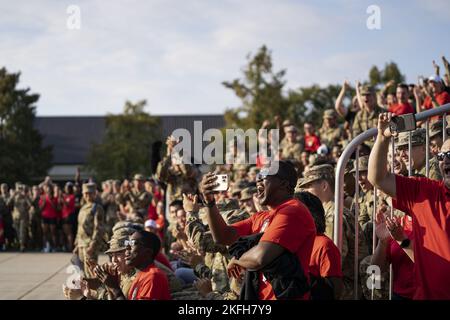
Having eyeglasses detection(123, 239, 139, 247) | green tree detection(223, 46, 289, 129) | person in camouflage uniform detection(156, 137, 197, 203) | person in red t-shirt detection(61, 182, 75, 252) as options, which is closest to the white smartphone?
eyeglasses detection(123, 239, 139, 247)

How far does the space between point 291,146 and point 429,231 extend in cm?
858

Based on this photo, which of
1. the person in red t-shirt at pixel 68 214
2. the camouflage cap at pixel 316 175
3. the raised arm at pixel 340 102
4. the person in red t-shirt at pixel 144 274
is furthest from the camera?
the person in red t-shirt at pixel 68 214

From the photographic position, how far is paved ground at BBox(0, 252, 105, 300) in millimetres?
11570

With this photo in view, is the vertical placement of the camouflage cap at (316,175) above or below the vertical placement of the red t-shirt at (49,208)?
above

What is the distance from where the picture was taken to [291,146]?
1260 cm

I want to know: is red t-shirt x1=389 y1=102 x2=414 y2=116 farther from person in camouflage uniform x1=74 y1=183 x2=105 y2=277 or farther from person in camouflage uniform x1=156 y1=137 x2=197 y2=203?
person in camouflage uniform x1=74 y1=183 x2=105 y2=277

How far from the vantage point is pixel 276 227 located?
3777 mm

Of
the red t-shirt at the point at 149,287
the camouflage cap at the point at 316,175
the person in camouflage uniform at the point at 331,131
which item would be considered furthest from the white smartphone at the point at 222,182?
the person in camouflage uniform at the point at 331,131

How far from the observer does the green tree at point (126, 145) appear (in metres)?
43.5

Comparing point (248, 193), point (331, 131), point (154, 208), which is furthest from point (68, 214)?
point (248, 193)

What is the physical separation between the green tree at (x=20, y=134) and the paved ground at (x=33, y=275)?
24959 millimetres

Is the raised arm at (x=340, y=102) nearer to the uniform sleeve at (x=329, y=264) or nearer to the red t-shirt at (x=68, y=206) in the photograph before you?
the uniform sleeve at (x=329, y=264)
